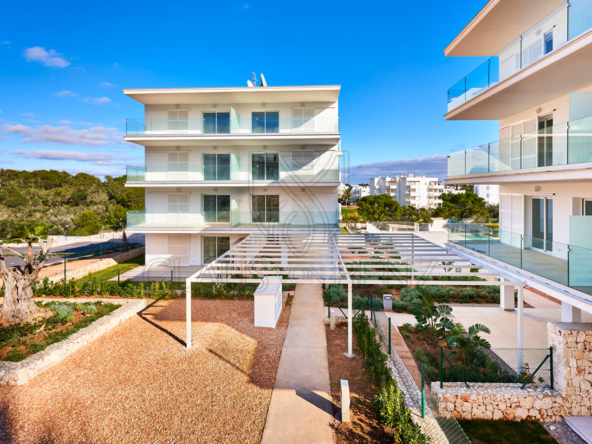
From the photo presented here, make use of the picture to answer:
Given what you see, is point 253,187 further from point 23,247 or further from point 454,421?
point 23,247

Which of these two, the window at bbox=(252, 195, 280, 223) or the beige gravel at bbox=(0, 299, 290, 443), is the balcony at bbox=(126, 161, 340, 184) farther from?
the beige gravel at bbox=(0, 299, 290, 443)

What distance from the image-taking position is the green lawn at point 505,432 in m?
6.20

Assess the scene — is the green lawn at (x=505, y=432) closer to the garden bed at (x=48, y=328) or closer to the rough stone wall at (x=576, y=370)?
the rough stone wall at (x=576, y=370)

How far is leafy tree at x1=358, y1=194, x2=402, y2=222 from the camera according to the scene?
50500 mm

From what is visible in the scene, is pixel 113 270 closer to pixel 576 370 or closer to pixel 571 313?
pixel 576 370

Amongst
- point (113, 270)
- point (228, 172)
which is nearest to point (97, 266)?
point (113, 270)

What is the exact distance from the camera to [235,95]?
18797mm

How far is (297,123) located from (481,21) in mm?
10118

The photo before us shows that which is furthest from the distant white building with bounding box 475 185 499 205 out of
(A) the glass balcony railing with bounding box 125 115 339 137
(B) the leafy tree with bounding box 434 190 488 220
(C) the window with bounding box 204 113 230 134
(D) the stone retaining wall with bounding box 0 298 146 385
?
(D) the stone retaining wall with bounding box 0 298 146 385

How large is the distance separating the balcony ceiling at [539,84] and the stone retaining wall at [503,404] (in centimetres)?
816

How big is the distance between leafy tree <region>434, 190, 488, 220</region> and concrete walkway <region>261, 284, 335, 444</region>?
47428mm

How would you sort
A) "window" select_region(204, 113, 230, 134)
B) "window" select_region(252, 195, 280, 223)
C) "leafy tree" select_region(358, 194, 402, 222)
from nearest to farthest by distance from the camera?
"window" select_region(204, 113, 230, 134) → "window" select_region(252, 195, 280, 223) → "leafy tree" select_region(358, 194, 402, 222)

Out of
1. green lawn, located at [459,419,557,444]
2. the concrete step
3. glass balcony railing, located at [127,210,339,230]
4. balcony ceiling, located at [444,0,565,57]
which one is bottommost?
green lawn, located at [459,419,557,444]

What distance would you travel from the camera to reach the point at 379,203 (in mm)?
54875
